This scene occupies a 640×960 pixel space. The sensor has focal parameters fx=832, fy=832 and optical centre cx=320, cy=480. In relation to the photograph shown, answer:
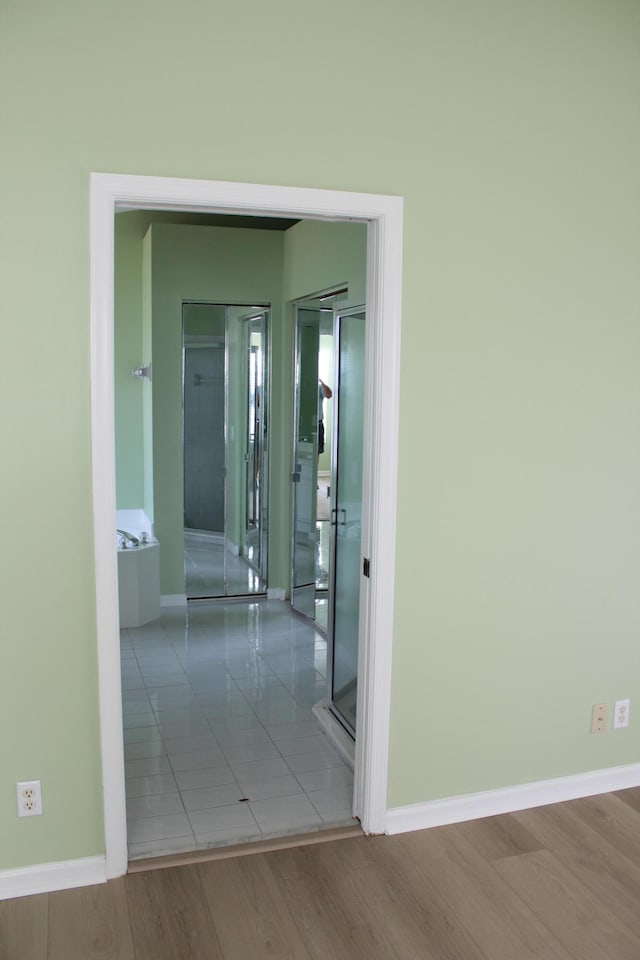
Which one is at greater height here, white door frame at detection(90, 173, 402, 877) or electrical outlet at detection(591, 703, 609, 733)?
white door frame at detection(90, 173, 402, 877)

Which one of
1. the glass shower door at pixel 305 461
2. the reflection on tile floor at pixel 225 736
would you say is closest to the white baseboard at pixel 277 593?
the glass shower door at pixel 305 461

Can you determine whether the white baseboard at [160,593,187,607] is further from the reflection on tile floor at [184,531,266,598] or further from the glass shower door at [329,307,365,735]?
the glass shower door at [329,307,365,735]

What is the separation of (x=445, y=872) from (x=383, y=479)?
1.36 metres

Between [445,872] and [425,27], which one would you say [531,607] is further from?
[425,27]

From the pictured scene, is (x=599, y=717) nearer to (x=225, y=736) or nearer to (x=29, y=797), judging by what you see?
(x=225, y=736)

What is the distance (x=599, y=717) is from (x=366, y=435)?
5.06 ft

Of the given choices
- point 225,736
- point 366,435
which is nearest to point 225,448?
point 225,736

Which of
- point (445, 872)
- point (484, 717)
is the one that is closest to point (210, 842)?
point (445, 872)

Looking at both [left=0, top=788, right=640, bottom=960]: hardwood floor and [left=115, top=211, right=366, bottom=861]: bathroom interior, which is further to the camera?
[left=115, top=211, right=366, bottom=861]: bathroom interior

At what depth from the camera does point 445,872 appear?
112 inches

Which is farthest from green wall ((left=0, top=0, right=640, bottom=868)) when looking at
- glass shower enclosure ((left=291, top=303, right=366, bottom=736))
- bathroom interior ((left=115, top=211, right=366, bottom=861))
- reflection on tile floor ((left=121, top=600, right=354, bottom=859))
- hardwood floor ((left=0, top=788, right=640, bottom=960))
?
bathroom interior ((left=115, top=211, right=366, bottom=861))

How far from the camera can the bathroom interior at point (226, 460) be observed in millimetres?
4625

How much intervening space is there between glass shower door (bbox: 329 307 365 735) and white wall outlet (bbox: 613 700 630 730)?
3.71 ft

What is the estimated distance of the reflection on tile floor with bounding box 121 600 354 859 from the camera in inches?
123
